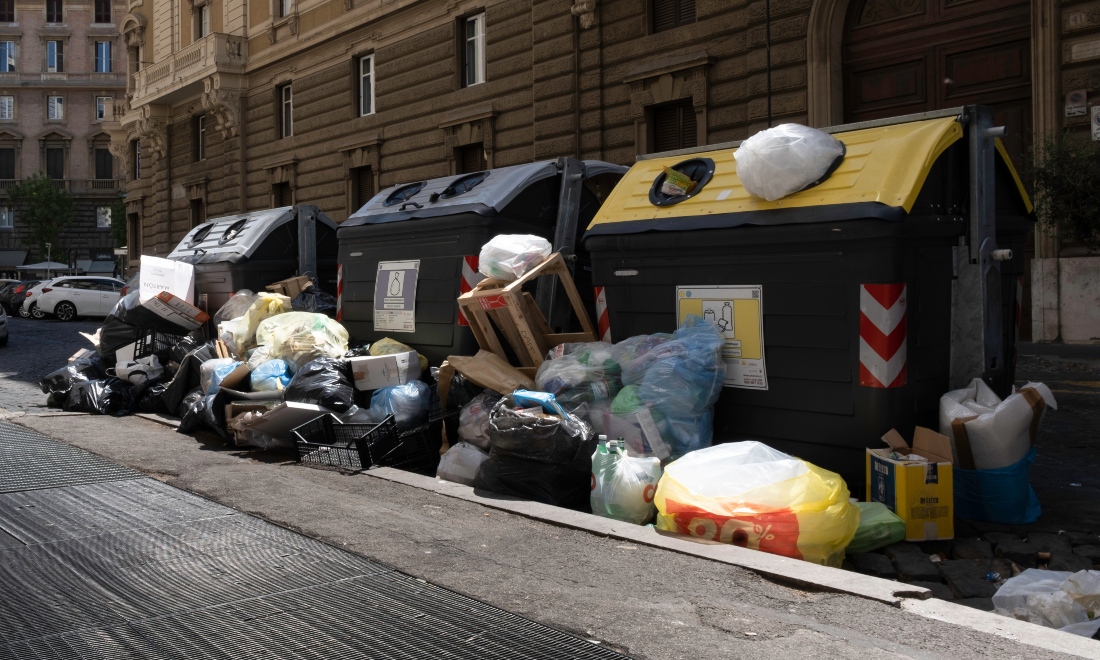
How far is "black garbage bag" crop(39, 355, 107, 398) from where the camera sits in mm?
8234

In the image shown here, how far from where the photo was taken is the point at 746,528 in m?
3.60

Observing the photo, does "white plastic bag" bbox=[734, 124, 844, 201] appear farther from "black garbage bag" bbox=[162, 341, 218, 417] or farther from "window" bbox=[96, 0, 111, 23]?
"window" bbox=[96, 0, 111, 23]

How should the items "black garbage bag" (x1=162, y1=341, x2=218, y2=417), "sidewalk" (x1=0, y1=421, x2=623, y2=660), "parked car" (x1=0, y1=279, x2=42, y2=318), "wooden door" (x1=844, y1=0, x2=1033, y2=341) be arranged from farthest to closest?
"parked car" (x1=0, y1=279, x2=42, y2=318) → "wooden door" (x1=844, y1=0, x2=1033, y2=341) → "black garbage bag" (x1=162, y1=341, x2=218, y2=417) → "sidewalk" (x1=0, y1=421, x2=623, y2=660)

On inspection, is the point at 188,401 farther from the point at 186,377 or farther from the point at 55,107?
the point at 55,107

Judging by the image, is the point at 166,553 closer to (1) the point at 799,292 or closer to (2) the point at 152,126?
(1) the point at 799,292

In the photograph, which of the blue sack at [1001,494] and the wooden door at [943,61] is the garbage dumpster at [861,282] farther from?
the wooden door at [943,61]

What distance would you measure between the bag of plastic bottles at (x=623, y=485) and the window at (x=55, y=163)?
55.3 metres

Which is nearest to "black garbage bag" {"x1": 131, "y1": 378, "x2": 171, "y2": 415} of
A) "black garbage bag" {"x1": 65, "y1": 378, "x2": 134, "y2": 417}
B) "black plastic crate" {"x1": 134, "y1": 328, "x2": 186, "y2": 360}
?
"black garbage bag" {"x1": 65, "y1": 378, "x2": 134, "y2": 417}

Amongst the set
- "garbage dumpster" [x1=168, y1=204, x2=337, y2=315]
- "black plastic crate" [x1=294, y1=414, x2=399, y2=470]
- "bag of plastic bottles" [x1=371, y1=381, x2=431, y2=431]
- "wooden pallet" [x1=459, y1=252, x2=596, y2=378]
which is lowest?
"black plastic crate" [x1=294, y1=414, x2=399, y2=470]

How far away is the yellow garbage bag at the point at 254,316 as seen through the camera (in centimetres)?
745

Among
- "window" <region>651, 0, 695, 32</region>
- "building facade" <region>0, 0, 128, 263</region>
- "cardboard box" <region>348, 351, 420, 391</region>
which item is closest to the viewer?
"cardboard box" <region>348, 351, 420, 391</region>

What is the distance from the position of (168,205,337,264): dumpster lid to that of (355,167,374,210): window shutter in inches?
409

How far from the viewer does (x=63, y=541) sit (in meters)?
3.77

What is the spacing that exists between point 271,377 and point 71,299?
1926cm
